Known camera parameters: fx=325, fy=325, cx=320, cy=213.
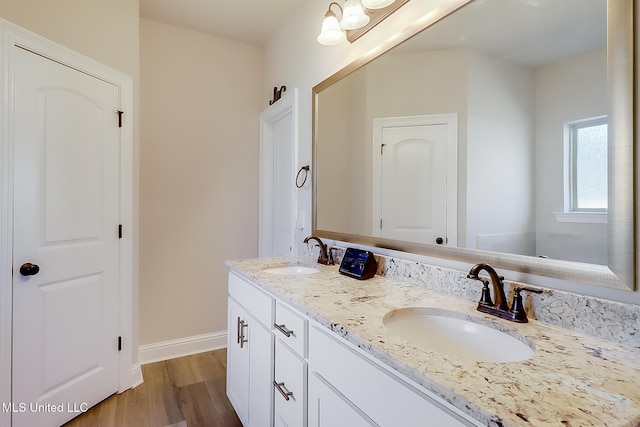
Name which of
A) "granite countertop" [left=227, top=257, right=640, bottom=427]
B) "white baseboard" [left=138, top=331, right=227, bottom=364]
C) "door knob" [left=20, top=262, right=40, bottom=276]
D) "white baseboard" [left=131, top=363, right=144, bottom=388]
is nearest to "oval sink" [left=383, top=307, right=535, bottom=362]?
"granite countertop" [left=227, top=257, right=640, bottom=427]

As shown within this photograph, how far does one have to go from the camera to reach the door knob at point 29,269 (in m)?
1.59

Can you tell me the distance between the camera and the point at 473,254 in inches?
45.4

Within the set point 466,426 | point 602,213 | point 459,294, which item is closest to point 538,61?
point 602,213

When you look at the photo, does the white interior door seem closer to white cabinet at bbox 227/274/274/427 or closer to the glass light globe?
white cabinet at bbox 227/274/274/427

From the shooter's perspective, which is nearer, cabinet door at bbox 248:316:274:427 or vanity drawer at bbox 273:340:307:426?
vanity drawer at bbox 273:340:307:426

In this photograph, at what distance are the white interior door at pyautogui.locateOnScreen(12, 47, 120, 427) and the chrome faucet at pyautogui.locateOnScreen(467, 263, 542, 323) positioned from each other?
2.02 metres

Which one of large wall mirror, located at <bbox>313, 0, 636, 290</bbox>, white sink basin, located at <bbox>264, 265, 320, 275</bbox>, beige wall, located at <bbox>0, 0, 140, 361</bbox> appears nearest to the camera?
large wall mirror, located at <bbox>313, 0, 636, 290</bbox>

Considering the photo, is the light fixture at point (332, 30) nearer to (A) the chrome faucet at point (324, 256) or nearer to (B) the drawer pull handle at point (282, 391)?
(A) the chrome faucet at point (324, 256)

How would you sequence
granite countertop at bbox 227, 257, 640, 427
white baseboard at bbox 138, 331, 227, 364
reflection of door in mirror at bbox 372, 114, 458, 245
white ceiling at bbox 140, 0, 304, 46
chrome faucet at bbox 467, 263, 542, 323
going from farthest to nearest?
white baseboard at bbox 138, 331, 227, 364
white ceiling at bbox 140, 0, 304, 46
reflection of door in mirror at bbox 372, 114, 458, 245
chrome faucet at bbox 467, 263, 542, 323
granite countertop at bbox 227, 257, 640, 427

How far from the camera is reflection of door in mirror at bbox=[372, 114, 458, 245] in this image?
1.28 metres

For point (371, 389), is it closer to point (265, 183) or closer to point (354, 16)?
point (354, 16)

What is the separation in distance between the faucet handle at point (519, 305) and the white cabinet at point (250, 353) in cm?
87

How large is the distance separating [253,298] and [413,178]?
0.91 meters

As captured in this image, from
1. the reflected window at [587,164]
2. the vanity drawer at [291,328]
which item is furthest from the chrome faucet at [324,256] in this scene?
the reflected window at [587,164]
